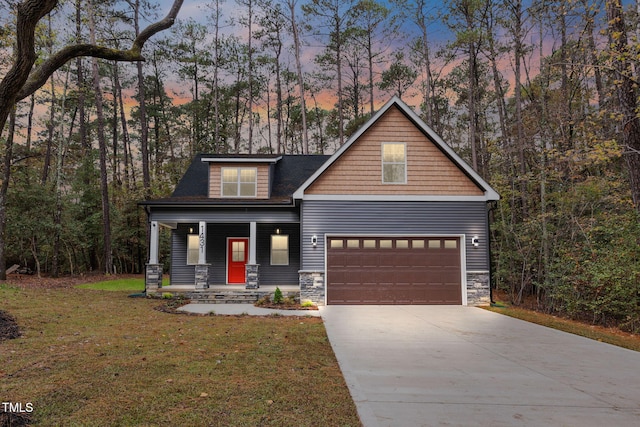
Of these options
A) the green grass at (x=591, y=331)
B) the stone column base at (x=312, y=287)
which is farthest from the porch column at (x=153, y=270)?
the green grass at (x=591, y=331)

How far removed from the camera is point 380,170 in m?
12.7

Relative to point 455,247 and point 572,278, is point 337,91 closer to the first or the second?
point 455,247

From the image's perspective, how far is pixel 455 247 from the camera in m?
12.6

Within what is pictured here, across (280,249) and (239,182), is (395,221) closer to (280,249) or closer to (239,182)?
(280,249)

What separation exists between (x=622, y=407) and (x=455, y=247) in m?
8.78

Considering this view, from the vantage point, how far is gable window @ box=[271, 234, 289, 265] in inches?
612

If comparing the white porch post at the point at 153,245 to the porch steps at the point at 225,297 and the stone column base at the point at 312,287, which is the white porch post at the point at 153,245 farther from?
the stone column base at the point at 312,287

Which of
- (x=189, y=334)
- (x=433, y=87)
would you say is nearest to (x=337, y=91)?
(x=433, y=87)

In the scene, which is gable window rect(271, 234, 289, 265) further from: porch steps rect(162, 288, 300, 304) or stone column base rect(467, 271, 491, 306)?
stone column base rect(467, 271, 491, 306)

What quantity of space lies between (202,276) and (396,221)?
7135 millimetres

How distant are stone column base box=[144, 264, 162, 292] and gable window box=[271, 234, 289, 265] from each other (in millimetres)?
4321

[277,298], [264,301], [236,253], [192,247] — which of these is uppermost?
[192,247]

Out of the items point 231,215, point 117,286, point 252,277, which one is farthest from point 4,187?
point 252,277

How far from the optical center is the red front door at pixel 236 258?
15.7 metres
